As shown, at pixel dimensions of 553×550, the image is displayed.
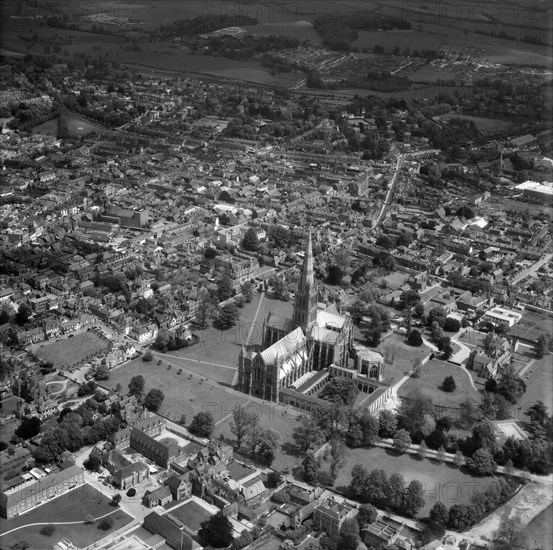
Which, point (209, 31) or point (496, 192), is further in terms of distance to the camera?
point (209, 31)

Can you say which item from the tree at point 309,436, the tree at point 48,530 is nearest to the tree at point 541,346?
the tree at point 309,436

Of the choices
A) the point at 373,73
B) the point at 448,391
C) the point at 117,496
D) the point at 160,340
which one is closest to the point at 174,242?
the point at 160,340

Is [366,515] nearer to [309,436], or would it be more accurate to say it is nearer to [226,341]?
[309,436]

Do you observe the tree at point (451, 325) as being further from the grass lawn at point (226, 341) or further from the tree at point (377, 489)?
the tree at point (377, 489)

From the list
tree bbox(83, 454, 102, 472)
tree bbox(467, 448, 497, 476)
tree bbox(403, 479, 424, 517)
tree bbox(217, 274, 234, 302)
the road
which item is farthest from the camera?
the road

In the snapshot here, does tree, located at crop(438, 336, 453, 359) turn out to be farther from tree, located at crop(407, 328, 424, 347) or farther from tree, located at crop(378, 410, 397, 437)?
tree, located at crop(378, 410, 397, 437)

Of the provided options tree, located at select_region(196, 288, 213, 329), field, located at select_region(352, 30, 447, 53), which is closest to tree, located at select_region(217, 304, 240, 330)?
tree, located at select_region(196, 288, 213, 329)

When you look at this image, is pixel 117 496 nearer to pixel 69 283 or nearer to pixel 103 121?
pixel 69 283

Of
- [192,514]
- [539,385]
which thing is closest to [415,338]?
[539,385]
